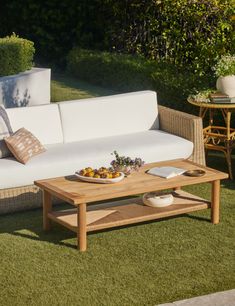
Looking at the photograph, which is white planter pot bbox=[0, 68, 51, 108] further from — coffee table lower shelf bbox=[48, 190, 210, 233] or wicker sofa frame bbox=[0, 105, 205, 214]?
coffee table lower shelf bbox=[48, 190, 210, 233]

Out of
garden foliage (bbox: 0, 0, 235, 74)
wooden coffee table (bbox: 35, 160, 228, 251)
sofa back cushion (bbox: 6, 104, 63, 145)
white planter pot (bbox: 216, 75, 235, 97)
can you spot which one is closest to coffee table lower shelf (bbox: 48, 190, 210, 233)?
wooden coffee table (bbox: 35, 160, 228, 251)

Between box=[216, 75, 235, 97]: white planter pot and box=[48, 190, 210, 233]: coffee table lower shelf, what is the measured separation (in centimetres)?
205

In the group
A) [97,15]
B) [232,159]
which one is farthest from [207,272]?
[97,15]

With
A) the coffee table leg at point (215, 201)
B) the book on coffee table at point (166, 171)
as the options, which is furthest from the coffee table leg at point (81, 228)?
the coffee table leg at point (215, 201)

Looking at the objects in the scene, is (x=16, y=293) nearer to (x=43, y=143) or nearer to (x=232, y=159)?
(x=43, y=143)

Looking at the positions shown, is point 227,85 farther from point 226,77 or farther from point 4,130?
point 4,130

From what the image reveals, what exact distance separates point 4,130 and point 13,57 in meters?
5.56

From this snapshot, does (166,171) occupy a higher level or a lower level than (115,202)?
higher

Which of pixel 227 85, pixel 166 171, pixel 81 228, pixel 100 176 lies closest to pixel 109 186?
pixel 100 176

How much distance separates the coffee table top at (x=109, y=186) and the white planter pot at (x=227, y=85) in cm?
218

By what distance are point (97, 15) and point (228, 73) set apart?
729cm

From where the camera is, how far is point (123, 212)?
26.3 ft

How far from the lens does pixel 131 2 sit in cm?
1585

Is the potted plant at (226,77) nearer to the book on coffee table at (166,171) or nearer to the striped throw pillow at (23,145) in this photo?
the book on coffee table at (166,171)
